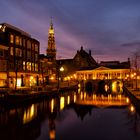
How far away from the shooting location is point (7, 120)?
35.7 m

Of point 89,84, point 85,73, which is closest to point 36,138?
point 89,84

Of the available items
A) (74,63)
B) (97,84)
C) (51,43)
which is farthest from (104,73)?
(51,43)

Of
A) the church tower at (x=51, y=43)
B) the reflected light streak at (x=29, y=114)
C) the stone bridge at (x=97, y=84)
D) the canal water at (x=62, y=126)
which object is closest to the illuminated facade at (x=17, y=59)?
the reflected light streak at (x=29, y=114)

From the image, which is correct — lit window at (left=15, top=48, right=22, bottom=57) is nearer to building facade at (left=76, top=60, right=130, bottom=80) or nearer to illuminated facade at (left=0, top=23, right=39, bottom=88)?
illuminated facade at (left=0, top=23, right=39, bottom=88)

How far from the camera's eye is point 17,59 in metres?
75.2

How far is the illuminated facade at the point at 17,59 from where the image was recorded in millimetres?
68125

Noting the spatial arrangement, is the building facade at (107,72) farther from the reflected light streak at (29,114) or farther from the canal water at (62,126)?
the reflected light streak at (29,114)

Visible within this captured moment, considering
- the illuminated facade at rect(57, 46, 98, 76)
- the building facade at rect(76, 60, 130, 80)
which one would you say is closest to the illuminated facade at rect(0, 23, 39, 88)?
the building facade at rect(76, 60, 130, 80)

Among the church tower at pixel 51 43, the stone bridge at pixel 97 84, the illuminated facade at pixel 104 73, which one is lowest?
the stone bridge at pixel 97 84

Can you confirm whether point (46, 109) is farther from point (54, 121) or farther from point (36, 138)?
point (36, 138)

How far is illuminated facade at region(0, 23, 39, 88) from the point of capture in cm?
6812

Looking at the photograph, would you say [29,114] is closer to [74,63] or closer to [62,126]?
[62,126]

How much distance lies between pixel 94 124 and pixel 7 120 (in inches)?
474

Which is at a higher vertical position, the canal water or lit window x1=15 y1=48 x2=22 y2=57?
lit window x1=15 y1=48 x2=22 y2=57
